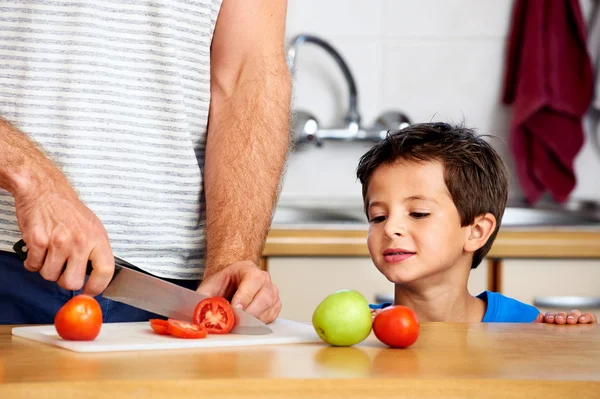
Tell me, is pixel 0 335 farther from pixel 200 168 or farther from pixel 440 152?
pixel 440 152

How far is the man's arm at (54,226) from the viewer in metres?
0.98

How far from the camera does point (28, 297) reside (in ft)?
4.02

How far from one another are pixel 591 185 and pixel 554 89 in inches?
12.7

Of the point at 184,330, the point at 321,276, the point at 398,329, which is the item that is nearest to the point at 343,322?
the point at 398,329

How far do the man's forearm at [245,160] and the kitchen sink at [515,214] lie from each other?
1.22 m

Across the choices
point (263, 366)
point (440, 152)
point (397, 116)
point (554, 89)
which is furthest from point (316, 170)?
point (263, 366)

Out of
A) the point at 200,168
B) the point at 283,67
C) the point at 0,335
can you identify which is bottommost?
the point at 0,335

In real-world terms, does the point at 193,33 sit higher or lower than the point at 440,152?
higher

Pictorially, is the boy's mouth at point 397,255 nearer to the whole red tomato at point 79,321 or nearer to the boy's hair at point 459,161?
the boy's hair at point 459,161

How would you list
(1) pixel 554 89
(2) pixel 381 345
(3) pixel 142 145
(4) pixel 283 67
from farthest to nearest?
(1) pixel 554 89, (4) pixel 283 67, (3) pixel 142 145, (2) pixel 381 345

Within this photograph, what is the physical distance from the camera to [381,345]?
3.09ft

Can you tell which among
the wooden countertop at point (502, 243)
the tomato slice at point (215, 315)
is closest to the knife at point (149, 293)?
the tomato slice at point (215, 315)

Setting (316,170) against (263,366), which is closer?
(263,366)

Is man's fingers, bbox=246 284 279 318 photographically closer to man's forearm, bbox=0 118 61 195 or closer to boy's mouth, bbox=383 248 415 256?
man's forearm, bbox=0 118 61 195
